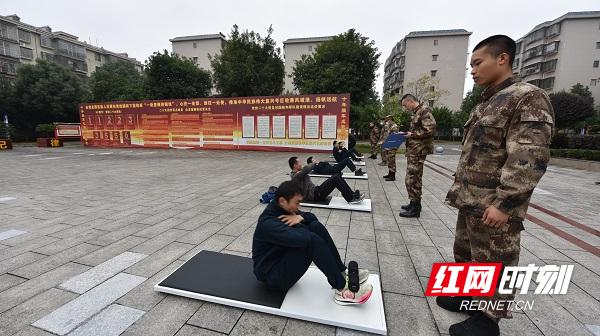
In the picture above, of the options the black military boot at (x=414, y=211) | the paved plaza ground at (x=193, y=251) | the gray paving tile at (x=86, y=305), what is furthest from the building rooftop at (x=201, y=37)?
→ the gray paving tile at (x=86, y=305)

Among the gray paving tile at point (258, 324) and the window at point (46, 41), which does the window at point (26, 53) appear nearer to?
the window at point (46, 41)

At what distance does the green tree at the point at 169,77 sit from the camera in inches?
976

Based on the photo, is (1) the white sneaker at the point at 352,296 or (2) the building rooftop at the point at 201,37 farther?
(2) the building rooftop at the point at 201,37

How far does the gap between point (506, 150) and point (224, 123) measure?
15.7m

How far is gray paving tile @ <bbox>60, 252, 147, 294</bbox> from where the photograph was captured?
2.36 meters

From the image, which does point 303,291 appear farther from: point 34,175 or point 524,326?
point 34,175

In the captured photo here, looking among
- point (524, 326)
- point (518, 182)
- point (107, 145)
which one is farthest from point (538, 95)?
point (107, 145)

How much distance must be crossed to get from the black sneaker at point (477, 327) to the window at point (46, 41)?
5399cm

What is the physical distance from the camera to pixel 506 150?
1.64 m

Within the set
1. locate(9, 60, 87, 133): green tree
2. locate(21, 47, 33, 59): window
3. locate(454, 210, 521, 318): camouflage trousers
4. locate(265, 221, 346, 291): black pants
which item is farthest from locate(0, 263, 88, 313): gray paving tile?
locate(21, 47, 33, 59): window

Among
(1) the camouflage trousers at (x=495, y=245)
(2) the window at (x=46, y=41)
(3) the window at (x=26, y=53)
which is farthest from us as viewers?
(2) the window at (x=46, y=41)

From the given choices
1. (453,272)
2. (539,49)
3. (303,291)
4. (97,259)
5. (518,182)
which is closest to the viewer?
(518,182)

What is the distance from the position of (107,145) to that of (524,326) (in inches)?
921

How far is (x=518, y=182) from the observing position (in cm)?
149
